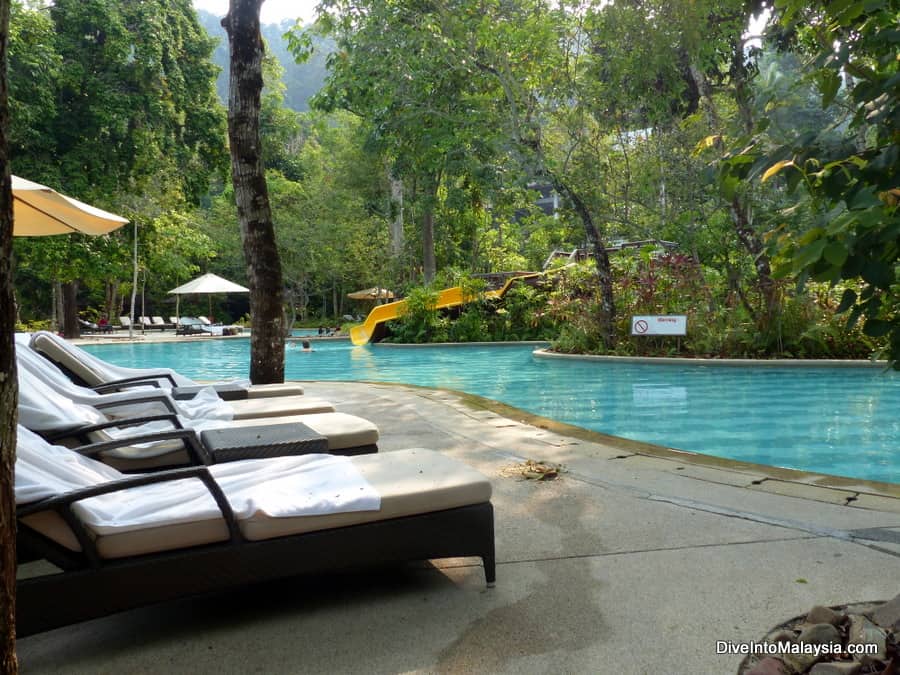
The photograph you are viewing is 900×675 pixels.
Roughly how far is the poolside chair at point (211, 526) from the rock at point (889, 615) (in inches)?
47.3

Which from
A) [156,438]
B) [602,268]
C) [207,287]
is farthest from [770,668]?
[207,287]

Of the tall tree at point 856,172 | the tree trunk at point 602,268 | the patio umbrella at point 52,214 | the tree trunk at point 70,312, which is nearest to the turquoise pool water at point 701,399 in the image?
the tree trunk at point 602,268

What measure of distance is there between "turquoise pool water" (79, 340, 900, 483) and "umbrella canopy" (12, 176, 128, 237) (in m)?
4.97

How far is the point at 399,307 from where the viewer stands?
19.5 m

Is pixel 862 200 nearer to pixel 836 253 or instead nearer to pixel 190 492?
pixel 836 253

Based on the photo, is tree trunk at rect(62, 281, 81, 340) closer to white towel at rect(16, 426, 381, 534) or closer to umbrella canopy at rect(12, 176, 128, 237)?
umbrella canopy at rect(12, 176, 128, 237)

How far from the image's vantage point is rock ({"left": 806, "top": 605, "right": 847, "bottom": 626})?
1.94m

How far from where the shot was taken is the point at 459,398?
24.9 feet

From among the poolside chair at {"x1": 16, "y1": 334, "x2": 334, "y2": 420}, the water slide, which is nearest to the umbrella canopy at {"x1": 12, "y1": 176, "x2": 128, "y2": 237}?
the poolside chair at {"x1": 16, "y1": 334, "x2": 334, "y2": 420}

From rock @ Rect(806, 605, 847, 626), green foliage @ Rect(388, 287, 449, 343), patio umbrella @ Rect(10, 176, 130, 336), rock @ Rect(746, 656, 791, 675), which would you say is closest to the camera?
rock @ Rect(746, 656, 791, 675)

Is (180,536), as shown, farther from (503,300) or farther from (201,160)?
(201,160)

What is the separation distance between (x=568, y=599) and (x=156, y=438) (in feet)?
6.07

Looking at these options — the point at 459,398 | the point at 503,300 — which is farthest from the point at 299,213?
the point at 459,398

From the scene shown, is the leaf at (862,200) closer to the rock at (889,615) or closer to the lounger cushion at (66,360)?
the rock at (889,615)
